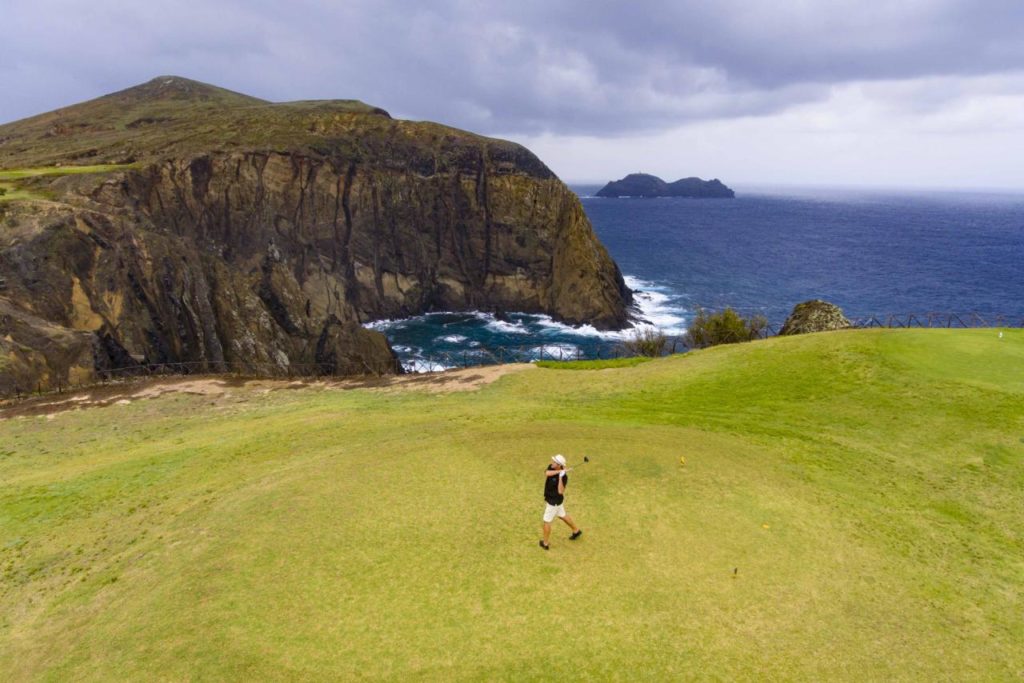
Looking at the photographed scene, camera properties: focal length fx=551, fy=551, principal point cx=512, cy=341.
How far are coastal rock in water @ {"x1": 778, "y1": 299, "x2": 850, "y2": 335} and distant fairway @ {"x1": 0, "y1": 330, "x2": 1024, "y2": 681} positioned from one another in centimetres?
1791

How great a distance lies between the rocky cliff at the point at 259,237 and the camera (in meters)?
50.3

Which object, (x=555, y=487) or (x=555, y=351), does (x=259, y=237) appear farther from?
(x=555, y=487)

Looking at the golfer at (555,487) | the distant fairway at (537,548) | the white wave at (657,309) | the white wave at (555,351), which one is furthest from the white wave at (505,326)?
the golfer at (555,487)

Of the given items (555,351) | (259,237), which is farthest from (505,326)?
(259,237)

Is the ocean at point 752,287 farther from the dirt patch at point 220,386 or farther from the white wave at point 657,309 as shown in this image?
the dirt patch at point 220,386

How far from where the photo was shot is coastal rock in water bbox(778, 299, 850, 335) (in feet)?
159

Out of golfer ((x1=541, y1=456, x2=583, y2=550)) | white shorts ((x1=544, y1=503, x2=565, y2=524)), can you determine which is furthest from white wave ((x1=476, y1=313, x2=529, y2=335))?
golfer ((x1=541, y1=456, x2=583, y2=550))

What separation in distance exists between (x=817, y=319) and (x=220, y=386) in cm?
5015

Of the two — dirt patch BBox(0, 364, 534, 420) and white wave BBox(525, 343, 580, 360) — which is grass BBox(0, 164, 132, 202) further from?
white wave BBox(525, 343, 580, 360)

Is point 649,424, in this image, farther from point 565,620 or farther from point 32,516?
point 32,516

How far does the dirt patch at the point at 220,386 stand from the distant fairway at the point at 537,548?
23.8ft

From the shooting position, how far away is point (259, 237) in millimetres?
89250

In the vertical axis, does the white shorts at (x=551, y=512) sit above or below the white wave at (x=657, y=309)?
above

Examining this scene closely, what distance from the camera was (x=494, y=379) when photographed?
3897 centimetres
